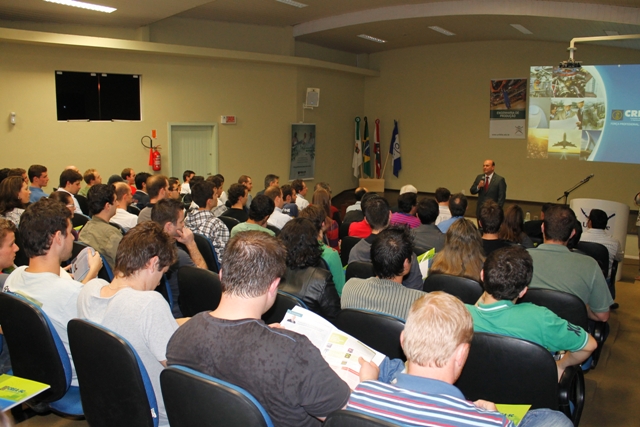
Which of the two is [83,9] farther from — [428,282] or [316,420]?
[316,420]

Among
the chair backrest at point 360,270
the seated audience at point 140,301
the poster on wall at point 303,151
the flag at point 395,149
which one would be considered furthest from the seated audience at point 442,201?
the flag at point 395,149

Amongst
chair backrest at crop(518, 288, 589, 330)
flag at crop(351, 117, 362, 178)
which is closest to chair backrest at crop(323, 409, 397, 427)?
chair backrest at crop(518, 288, 589, 330)

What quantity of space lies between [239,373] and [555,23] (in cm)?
865

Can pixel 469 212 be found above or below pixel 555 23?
below

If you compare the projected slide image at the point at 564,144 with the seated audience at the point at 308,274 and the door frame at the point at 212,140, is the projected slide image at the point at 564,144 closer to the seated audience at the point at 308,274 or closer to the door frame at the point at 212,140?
the door frame at the point at 212,140

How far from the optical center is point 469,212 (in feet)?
38.2

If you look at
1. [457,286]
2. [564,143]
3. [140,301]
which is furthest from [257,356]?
[564,143]

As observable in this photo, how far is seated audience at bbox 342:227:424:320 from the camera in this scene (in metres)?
2.55

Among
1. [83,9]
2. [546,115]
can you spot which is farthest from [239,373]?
[546,115]

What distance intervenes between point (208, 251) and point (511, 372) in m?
2.53

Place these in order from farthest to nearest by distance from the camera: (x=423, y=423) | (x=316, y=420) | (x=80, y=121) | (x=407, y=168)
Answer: (x=407, y=168), (x=80, y=121), (x=316, y=420), (x=423, y=423)

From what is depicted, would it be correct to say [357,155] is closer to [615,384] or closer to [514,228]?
[514,228]

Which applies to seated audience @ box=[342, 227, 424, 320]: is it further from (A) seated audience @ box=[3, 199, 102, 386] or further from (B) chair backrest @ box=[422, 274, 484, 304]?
(A) seated audience @ box=[3, 199, 102, 386]

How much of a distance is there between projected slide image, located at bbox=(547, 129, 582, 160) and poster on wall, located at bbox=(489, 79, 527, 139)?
744mm
